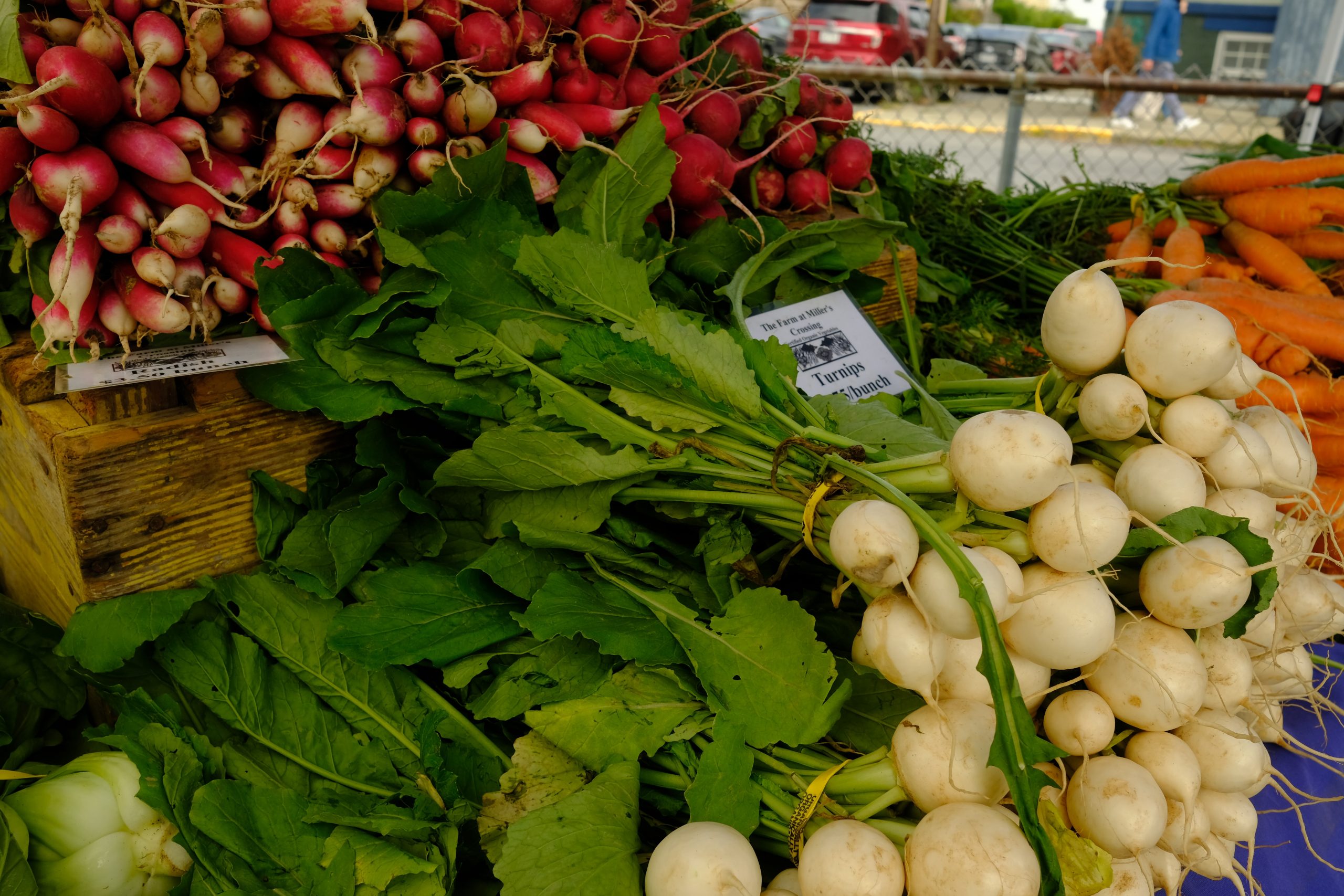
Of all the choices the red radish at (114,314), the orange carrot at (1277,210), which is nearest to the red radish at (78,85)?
the red radish at (114,314)

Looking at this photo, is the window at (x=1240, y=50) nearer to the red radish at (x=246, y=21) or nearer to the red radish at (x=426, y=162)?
the red radish at (x=426, y=162)

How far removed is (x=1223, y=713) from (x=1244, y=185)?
200 cm

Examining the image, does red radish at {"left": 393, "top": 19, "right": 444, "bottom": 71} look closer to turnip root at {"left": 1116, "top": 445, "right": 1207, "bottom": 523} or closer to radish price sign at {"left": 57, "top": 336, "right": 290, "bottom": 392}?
radish price sign at {"left": 57, "top": 336, "right": 290, "bottom": 392}

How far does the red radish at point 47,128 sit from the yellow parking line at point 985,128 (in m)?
2.92

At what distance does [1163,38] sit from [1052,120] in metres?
1.57

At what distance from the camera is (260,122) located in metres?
1.33

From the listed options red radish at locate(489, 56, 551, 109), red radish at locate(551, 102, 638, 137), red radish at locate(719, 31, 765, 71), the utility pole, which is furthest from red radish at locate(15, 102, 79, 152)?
the utility pole

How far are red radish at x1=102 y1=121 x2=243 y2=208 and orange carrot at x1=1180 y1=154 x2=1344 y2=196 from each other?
2618mm

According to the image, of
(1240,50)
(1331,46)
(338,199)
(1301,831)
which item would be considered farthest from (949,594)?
(1240,50)

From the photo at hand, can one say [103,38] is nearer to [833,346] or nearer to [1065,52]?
[833,346]

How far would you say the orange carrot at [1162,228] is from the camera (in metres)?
2.53

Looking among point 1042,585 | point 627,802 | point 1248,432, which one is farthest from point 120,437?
point 1248,432

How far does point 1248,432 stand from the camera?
1.12 metres

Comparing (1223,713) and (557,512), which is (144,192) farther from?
(1223,713)
